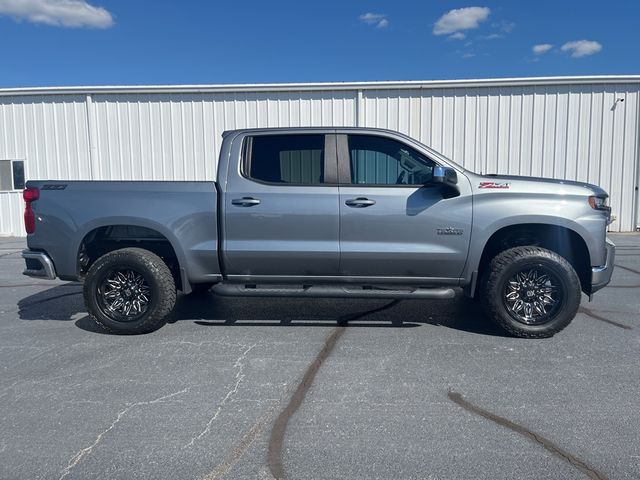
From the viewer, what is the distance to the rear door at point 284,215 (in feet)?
17.2

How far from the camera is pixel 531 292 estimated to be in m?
5.20

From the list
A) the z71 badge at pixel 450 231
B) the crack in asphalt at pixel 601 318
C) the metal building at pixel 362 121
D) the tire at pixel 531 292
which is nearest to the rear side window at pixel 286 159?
the z71 badge at pixel 450 231

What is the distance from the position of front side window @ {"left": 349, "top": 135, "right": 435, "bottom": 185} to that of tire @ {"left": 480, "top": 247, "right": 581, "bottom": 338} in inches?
46.2

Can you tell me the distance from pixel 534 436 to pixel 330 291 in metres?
2.46

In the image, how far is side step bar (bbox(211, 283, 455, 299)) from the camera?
519 centimetres

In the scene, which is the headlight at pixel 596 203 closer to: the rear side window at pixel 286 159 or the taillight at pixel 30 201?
the rear side window at pixel 286 159

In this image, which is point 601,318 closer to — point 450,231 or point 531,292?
point 531,292

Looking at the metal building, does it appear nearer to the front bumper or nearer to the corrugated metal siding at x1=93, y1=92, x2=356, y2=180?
the corrugated metal siding at x1=93, y1=92, x2=356, y2=180

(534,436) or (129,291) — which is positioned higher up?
(129,291)

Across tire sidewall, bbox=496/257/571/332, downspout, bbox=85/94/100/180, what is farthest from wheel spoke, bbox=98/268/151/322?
downspout, bbox=85/94/100/180

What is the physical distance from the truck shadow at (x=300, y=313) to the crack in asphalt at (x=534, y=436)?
70.9 inches

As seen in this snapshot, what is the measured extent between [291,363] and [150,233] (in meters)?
2.23

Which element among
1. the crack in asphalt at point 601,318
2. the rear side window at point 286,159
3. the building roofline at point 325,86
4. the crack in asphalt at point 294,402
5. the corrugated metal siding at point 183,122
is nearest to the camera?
the crack in asphalt at point 294,402

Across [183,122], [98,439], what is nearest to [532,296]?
[98,439]
